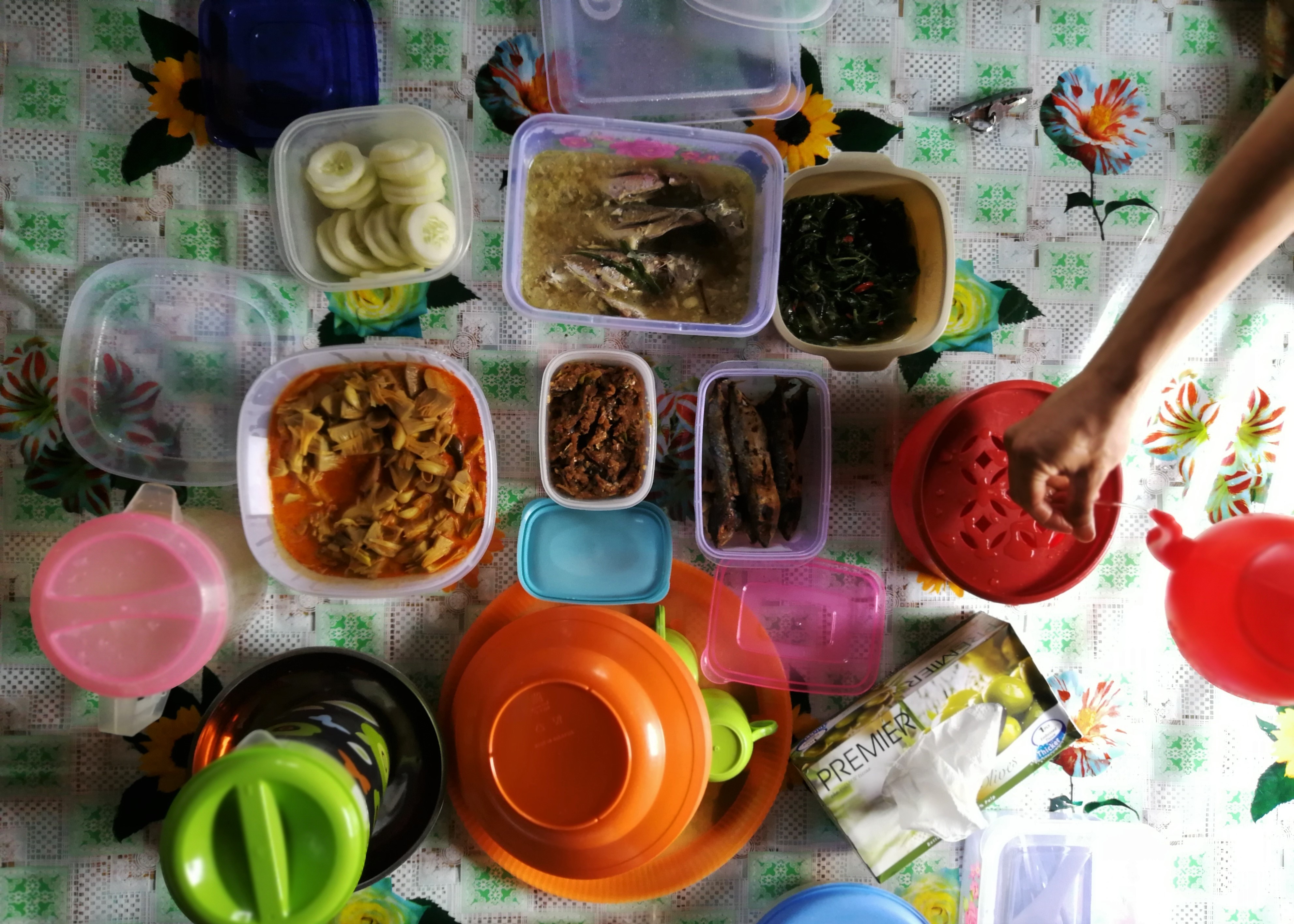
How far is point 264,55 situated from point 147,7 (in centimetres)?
20

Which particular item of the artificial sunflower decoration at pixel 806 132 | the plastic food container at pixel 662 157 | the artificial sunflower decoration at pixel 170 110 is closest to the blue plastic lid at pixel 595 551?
the plastic food container at pixel 662 157

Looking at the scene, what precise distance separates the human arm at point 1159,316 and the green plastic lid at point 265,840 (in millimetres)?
894

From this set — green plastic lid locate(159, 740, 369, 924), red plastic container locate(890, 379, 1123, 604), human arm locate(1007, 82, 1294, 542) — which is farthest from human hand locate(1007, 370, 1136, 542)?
green plastic lid locate(159, 740, 369, 924)

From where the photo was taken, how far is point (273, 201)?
1173 mm

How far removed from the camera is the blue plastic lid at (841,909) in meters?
1.18

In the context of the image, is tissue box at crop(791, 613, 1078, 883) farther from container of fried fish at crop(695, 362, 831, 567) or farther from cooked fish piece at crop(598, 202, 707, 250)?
cooked fish piece at crop(598, 202, 707, 250)

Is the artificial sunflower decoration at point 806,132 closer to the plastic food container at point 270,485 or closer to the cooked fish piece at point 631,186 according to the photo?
the cooked fish piece at point 631,186

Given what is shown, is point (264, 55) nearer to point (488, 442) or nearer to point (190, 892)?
point (488, 442)

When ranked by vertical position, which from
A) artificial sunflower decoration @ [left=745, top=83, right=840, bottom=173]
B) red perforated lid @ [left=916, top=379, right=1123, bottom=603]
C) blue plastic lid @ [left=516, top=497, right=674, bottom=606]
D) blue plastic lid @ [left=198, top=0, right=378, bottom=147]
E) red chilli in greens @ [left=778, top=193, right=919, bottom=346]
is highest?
blue plastic lid @ [left=198, top=0, right=378, bottom=147]

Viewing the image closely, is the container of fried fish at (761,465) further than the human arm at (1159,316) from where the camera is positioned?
Yes

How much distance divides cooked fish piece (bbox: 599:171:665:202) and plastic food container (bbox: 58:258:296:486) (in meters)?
0.56

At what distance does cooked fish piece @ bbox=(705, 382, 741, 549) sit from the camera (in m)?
1.18

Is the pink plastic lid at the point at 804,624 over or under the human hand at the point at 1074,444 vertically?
under

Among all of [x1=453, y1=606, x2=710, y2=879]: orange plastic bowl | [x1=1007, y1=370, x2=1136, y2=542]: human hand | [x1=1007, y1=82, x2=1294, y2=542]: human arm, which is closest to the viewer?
[x1=1007, y1=82, x2=1294, y2=542]: human arm
